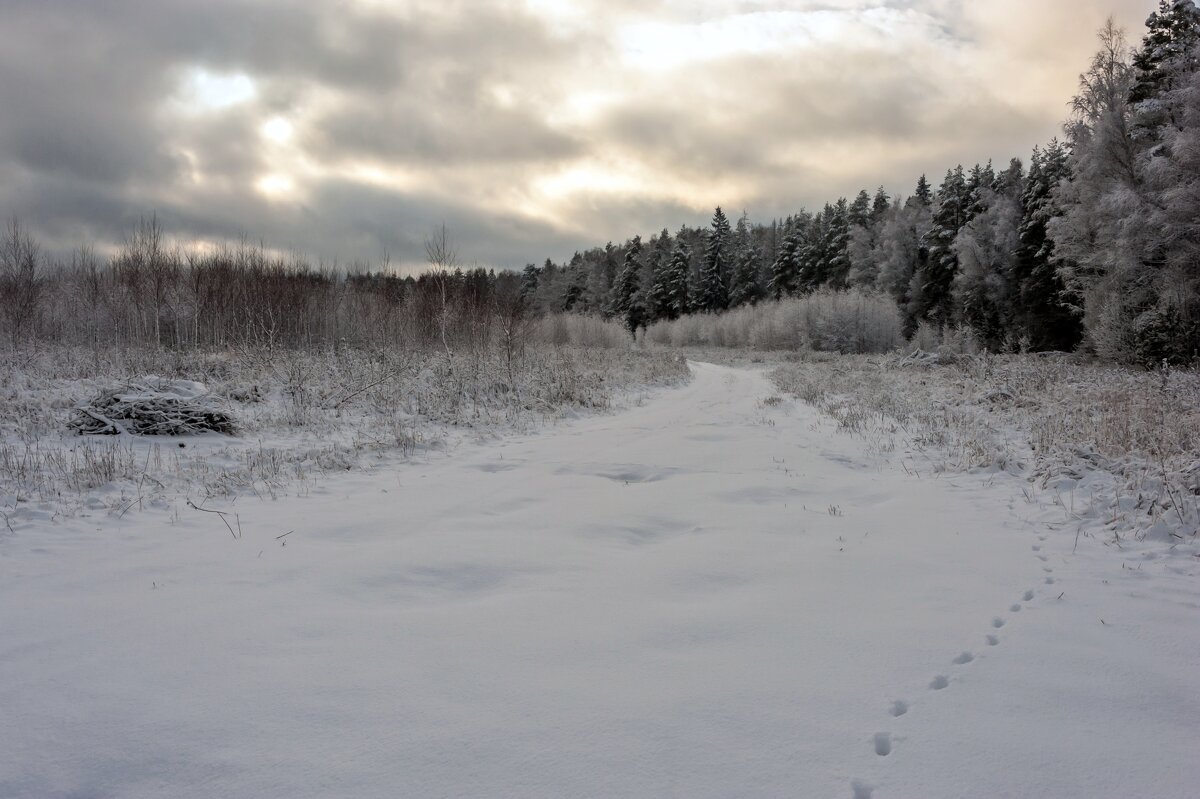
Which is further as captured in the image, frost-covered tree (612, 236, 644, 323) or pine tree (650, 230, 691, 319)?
frost-covered tree (612, 236, 644, 323)

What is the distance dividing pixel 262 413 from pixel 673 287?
177 feet

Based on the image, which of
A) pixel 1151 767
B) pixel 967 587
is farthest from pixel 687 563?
pixel 1151 767

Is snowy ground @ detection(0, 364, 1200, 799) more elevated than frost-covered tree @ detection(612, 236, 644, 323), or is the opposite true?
frost-covered tree @ detection(612, 236, 644, 323)

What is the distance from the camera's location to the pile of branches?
7.13 meters

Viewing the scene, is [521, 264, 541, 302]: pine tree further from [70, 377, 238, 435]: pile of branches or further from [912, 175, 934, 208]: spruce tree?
[70, 377, 238, 435]: pile of branches

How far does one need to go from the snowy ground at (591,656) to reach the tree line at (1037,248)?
17.1 m

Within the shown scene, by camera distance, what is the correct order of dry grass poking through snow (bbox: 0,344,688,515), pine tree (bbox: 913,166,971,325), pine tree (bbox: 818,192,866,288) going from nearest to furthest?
dry grass poking through snow (bbox: 0,344,688,515)
pine tree (bbox: 913,166,971,325)
pine tree (bbox: 818,192,866,288)

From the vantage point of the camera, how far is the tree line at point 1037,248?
16562 millimetres

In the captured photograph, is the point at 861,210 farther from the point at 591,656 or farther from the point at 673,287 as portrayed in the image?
the point at 591,656

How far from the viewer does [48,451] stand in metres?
5.95

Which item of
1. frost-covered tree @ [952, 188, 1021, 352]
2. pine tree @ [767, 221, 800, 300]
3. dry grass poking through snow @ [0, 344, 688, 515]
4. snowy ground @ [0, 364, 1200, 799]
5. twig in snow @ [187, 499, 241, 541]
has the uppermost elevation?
pine tree @ [767, 221, 800, 300]

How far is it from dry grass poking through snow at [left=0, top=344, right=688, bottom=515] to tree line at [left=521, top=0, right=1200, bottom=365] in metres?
15.8

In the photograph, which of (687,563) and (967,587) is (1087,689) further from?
(687,563)

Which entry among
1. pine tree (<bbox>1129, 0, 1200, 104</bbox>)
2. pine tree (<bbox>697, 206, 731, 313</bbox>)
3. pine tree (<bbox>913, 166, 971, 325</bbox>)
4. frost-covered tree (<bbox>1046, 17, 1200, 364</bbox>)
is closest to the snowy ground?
frost-covered tree (<bbox>1046, 17, 1200, 364</bbox>)
